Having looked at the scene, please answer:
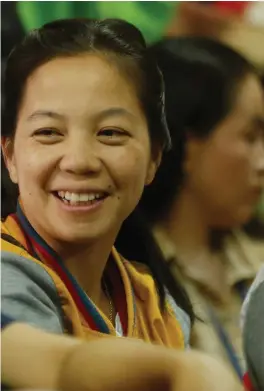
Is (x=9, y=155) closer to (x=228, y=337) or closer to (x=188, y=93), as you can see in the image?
(x=188, y=93)

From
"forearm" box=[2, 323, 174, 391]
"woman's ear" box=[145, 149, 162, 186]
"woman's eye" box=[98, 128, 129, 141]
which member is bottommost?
"forearm" box=[2, 323, 174, 391]

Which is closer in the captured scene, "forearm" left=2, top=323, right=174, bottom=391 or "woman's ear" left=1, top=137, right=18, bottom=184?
"forearm" left=2, top=323, right=174, bottom=391

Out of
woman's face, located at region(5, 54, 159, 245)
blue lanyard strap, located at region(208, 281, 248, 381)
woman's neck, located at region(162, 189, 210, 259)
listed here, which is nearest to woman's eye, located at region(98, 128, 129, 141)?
woman's face, located at region(5, 54, 159, 245)

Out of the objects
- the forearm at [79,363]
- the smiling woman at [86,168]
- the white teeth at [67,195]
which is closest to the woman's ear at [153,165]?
the smiling woman at [86,168]

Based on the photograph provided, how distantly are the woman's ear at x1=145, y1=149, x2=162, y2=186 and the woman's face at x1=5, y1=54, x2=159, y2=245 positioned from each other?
14 millimetres

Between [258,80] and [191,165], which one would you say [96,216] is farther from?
[258,80]

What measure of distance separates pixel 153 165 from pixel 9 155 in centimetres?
19

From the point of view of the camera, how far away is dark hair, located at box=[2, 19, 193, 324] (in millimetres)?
870

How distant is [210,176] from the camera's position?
90 centimetres

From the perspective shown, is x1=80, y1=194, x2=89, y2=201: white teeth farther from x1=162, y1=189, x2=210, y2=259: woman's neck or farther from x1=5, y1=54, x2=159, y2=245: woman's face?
x1=162, y1=189, x2=210, y2=259: woman's neck

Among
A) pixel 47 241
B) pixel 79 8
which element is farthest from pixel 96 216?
pixel 79 8

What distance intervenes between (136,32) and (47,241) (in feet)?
0.98

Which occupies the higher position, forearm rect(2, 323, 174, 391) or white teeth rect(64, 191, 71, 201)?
white teeth rect(64, 191, 71, 201)

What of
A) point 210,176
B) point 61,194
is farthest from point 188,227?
point 61,194
